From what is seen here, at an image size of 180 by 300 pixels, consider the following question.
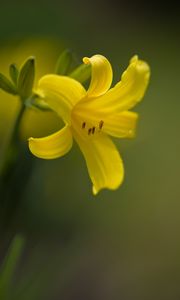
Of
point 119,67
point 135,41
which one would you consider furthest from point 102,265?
point 135,41

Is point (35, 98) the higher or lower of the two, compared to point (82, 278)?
higher

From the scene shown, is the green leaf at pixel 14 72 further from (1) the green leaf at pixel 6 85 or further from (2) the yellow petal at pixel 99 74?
(2) the yellow petal at pixel 99 74

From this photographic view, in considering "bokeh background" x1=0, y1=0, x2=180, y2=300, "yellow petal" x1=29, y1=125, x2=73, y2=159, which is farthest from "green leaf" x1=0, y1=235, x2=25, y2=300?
"yellow petal" x1=29, y1=125, x2=73, y2=159

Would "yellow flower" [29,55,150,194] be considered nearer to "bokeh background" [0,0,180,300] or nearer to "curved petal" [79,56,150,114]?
"curved petal" [79,56,150,114]

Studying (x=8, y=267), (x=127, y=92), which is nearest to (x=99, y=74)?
(x=127, y=92)

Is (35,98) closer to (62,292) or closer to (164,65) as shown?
(62,292)

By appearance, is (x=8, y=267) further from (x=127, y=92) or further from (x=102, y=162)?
(x=127, y=92)

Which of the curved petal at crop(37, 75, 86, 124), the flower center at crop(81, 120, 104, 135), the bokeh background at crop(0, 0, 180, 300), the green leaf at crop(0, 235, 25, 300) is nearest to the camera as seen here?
the curved petal at crop(37, 75, 86, 124)
